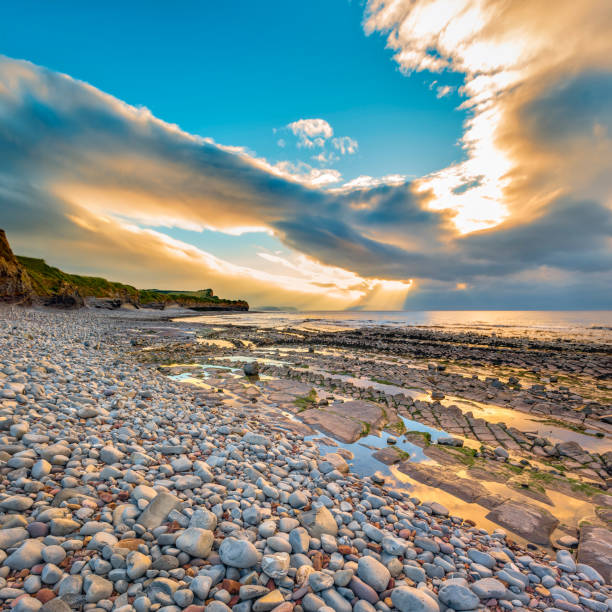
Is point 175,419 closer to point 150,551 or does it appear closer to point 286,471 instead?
point 286,471

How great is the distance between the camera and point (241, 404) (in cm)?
865

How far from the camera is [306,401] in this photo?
930cm

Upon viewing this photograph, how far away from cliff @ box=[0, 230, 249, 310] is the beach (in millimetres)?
38818

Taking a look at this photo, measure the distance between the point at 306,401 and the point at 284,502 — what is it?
5403 millimetres

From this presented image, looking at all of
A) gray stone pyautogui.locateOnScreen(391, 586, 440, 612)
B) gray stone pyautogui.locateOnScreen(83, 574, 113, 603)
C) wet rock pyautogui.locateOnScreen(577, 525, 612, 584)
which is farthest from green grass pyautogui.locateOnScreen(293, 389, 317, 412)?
gray stone pyautogui.locateOnScreen(83, 574, 113, 603)

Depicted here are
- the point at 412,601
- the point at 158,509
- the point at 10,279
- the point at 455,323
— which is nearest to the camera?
the point at 412,601

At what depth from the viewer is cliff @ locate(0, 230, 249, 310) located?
35.2 metres

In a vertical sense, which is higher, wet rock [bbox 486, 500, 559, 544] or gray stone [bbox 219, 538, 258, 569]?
gray stone [bbox 219, 538, 258, 569]

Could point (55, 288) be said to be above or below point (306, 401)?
above

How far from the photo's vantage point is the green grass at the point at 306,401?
8.75 meters

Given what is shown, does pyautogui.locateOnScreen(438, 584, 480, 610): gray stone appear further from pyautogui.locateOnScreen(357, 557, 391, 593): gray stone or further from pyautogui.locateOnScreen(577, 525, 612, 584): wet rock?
pyautogui.locateOnScreen(577, 525, 612, 584): wet rock

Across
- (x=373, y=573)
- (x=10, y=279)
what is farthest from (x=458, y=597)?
(x=10, y=279)

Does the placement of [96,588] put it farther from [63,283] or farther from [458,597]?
[63,283]

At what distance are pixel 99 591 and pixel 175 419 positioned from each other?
14.3 feet
